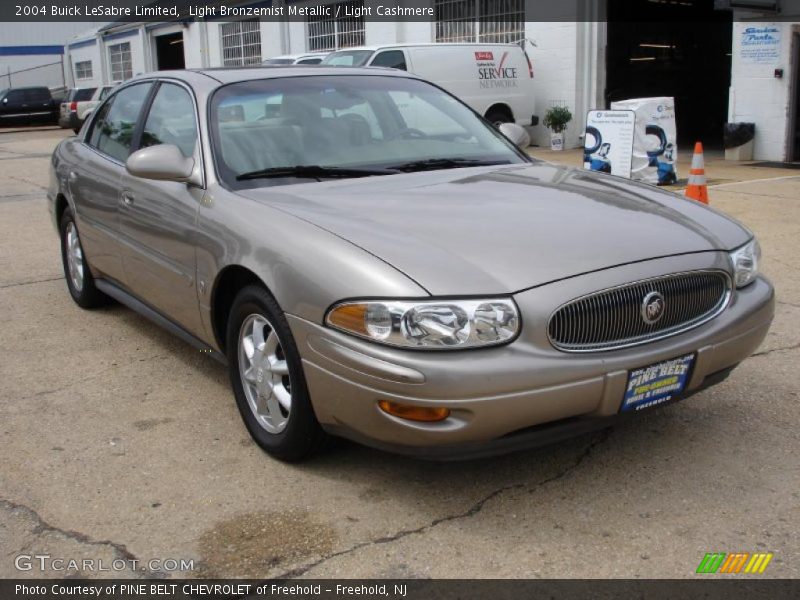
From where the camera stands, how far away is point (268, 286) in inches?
134

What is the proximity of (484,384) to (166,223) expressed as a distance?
2.04 meters

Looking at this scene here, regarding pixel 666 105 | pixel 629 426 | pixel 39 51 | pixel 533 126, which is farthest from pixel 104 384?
pixel 39 51

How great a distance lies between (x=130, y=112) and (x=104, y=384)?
166 cm

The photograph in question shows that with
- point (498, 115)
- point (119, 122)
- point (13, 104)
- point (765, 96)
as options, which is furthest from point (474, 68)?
point (13, 104)

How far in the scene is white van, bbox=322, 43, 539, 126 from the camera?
15.9m

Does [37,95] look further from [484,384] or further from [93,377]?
[484,384]

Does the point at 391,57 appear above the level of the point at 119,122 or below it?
above

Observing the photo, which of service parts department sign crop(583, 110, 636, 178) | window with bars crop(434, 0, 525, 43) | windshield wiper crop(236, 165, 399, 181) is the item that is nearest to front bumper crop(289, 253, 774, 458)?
windshield wiper crop(236, 165, 399, 181)

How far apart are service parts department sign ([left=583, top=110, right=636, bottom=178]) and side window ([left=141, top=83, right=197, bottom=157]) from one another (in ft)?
25.1

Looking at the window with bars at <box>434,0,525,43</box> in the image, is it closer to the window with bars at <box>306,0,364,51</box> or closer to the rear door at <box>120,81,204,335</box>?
the window with bars at <box>306,0,364,51</box>

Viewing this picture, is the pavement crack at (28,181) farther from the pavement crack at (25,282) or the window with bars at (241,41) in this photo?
the window with bars at (241,41)

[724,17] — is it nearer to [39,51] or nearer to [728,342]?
[728,342]

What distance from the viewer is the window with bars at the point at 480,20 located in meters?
18.6

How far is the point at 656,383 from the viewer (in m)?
3.19
